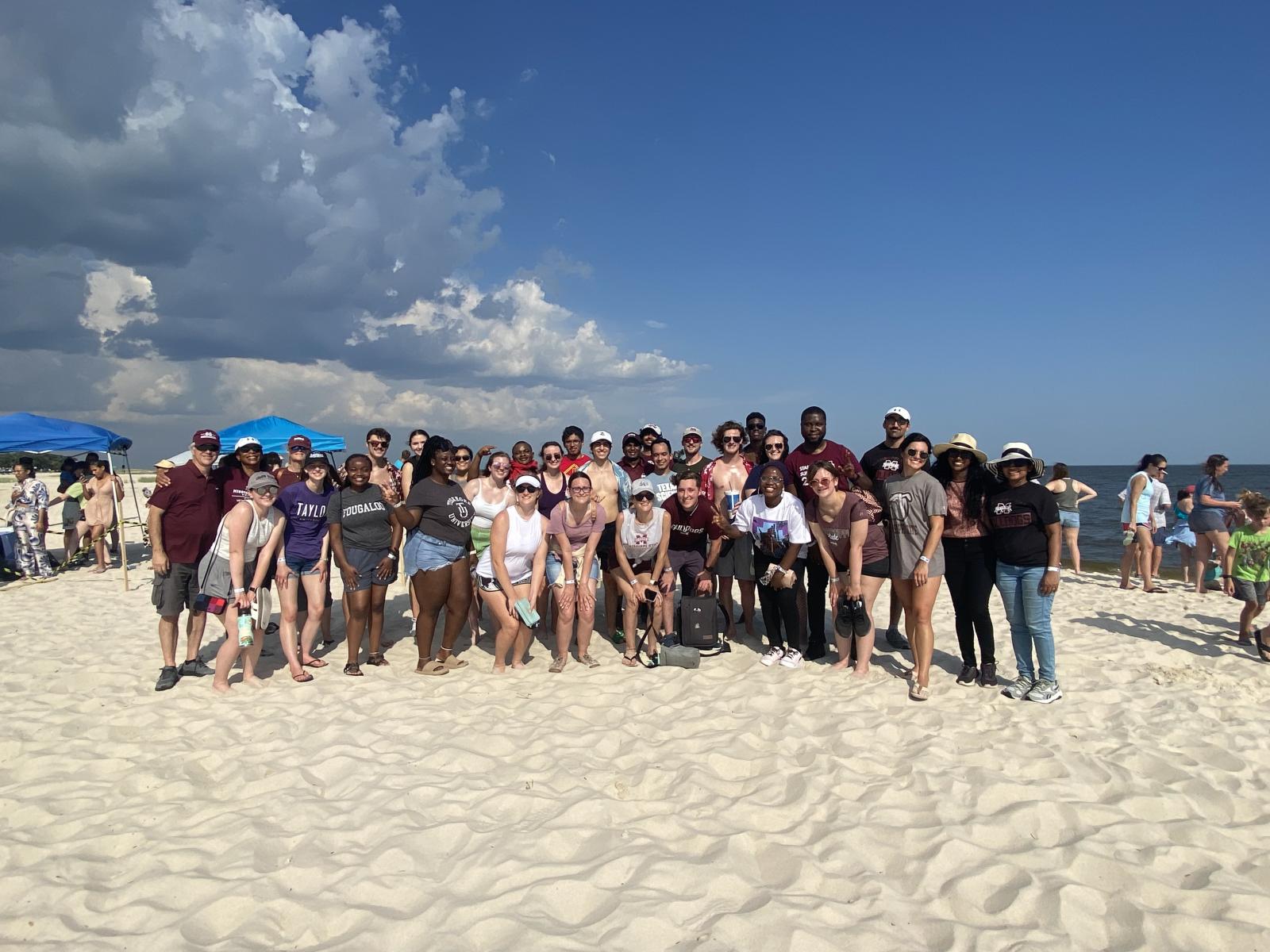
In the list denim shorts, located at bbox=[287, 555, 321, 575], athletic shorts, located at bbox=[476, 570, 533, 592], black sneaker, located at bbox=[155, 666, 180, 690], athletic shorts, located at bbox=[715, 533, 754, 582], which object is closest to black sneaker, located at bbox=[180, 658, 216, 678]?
black sneaker, located at bbox=[155, 666, 180, 690]

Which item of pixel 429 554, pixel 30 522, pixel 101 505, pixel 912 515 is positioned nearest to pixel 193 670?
pixel 429 554

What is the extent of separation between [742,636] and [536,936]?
14.6 ft

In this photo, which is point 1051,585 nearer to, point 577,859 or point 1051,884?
point 1051,884

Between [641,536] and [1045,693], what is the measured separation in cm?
347

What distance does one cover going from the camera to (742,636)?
6801 millimetres

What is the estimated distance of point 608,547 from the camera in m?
6.55

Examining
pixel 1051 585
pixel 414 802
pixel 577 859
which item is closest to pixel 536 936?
pixel 577 859

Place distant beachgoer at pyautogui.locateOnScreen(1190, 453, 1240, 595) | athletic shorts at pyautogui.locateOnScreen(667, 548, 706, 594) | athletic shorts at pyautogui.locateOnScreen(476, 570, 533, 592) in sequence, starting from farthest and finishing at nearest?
distant beachgoer at pyautogui.locateOnScreen(1190, 453, 1240, 595) → athletic shorts at pyautogui.locateOnScreen(667, 548, 706, 594) → athletic shorts at pyautogui.locateOnScreen(476, 570, 533, 592)

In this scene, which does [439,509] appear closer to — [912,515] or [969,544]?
[912,515]

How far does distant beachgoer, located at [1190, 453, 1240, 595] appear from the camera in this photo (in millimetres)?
8950

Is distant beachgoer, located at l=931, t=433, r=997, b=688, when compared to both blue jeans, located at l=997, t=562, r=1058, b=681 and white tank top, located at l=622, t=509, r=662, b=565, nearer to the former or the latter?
blue jeans, located at l=997, t=562, r=1058, b=681

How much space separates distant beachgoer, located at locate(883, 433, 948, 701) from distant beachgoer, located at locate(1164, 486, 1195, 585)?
7.97 metres

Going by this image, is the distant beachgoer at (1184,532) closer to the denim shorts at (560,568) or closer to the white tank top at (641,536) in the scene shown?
the white tank top at (641,536)

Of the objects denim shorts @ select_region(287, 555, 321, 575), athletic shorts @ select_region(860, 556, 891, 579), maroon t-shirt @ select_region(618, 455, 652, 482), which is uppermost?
maroon t-shirt @ select_region(618, 455, 652, 482)
